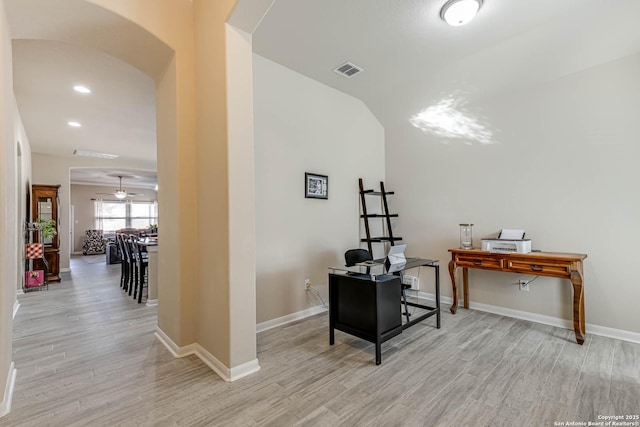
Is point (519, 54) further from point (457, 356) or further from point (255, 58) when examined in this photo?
point (457, 356)

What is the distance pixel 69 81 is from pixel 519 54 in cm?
485

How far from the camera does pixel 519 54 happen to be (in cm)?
304

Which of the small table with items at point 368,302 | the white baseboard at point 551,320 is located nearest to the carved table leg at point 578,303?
the white baseboard at point 551,320

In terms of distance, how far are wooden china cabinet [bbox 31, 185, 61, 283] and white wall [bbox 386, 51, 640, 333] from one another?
690 cm

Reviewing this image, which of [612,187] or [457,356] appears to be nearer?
[457,356]

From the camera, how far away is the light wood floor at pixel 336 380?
1.77 metres

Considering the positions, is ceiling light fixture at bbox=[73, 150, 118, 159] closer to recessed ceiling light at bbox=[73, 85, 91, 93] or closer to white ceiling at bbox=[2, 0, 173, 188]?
white ceiling at bbox=[2, 0, 173, 188]

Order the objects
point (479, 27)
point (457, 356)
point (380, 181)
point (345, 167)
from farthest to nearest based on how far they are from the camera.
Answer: point (380, 181) < point (345, 167) < point (479, 27) < point (457, 356)

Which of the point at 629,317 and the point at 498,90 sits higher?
the point at 498,90

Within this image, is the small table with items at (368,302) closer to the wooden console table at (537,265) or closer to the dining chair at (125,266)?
the wooden console table at (537,265)

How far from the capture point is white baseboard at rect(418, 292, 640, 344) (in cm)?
276

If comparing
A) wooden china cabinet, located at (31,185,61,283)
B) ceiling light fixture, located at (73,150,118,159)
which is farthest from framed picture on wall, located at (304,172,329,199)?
ceiling light fixture, located at (73,150,118,159)

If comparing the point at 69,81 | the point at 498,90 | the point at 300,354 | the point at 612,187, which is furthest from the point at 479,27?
the point at 69,81

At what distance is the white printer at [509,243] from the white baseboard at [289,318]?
6.70 feet
